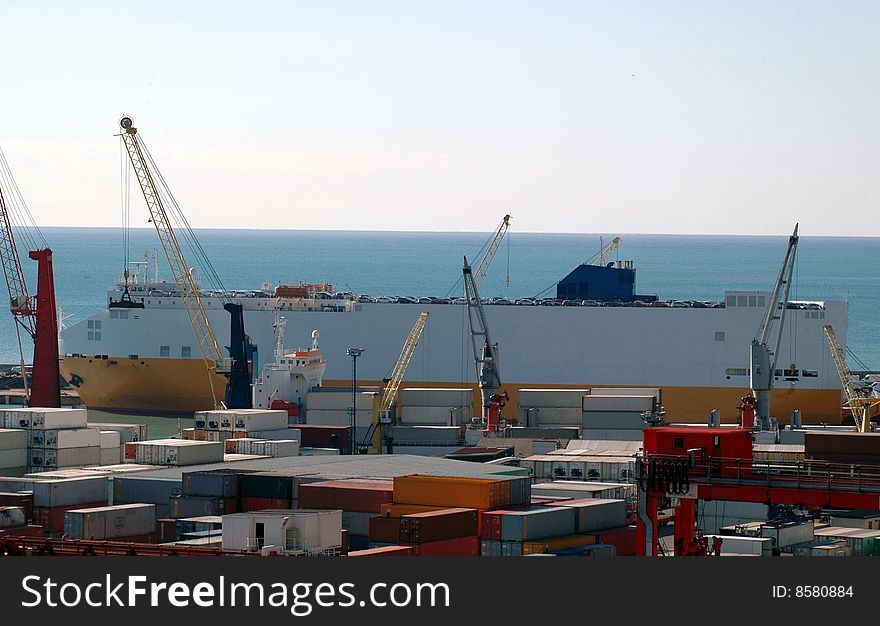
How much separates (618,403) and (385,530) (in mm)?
31462

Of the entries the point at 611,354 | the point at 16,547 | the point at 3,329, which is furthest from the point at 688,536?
the point at 3,329

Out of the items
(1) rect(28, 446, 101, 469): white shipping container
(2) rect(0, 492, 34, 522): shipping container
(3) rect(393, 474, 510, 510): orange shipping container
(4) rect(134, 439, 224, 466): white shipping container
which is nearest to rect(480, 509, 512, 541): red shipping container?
(3) rect(393, 474, 510, 510): orange shipping container

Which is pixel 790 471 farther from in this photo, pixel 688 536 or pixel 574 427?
pixel 574 427

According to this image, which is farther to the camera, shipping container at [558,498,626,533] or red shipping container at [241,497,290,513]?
red shipping container at [241,497,290,513]

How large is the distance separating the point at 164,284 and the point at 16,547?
62320 mm

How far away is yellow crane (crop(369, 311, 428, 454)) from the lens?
6688 centimetres

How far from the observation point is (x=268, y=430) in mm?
59719

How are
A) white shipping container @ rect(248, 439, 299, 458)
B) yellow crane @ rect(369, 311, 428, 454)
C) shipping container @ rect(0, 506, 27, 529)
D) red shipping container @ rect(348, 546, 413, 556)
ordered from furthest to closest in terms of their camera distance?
yellow crane @ rect(369, 311, 428, 454), white shipping container @ rect(248, 439, 299, 458), shipping container @ rect(0, 506, 27, 529), red shipping container @ rect(348, 546, 413, 556)

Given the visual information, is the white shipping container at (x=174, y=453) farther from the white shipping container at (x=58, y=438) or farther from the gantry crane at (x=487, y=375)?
the gantry crane at (x=487, y=375)

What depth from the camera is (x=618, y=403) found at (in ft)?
217

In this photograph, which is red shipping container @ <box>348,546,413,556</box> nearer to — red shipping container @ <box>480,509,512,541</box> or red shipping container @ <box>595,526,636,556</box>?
red shipping container @ <box>480,509,512,541</box>

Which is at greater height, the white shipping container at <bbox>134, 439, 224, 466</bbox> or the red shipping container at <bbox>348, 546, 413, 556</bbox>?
the white shipping container at <bbox>134, 439, 224, 466</bbox>

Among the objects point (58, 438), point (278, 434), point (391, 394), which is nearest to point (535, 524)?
point (58, 438)

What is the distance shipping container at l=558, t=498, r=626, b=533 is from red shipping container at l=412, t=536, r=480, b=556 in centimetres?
277
